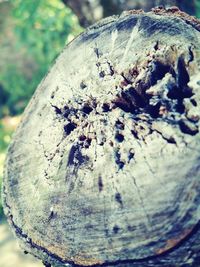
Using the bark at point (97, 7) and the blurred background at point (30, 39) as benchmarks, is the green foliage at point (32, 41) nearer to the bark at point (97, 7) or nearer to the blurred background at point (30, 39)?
the blurred background at point (30, 39)

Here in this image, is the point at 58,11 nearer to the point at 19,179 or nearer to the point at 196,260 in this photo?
the point at 19,179

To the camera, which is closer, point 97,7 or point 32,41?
point 97,7

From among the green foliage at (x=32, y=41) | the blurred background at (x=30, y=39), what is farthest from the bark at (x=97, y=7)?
the green foliage at (x=32, y=41)

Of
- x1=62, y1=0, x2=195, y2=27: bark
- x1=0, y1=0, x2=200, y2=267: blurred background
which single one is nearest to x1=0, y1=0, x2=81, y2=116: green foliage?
x1=0, y1=0, x2=200, y2=267: blurred background

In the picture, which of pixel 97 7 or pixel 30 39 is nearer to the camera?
pixel 97 7

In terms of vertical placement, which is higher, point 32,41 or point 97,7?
point 97,7

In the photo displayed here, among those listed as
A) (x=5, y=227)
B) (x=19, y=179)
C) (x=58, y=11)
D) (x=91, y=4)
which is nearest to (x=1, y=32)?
(x=58, y=11)

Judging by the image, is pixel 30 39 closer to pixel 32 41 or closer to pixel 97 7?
pixel 32 41

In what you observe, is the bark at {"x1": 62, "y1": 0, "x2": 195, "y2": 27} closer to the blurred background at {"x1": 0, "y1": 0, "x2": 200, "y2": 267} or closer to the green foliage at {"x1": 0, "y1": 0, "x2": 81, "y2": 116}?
the blurred background at {"x1": 0, "y1": 0, "x2": 200, "y2": 267}

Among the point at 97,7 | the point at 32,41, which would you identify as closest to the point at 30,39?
the point at 32,41
